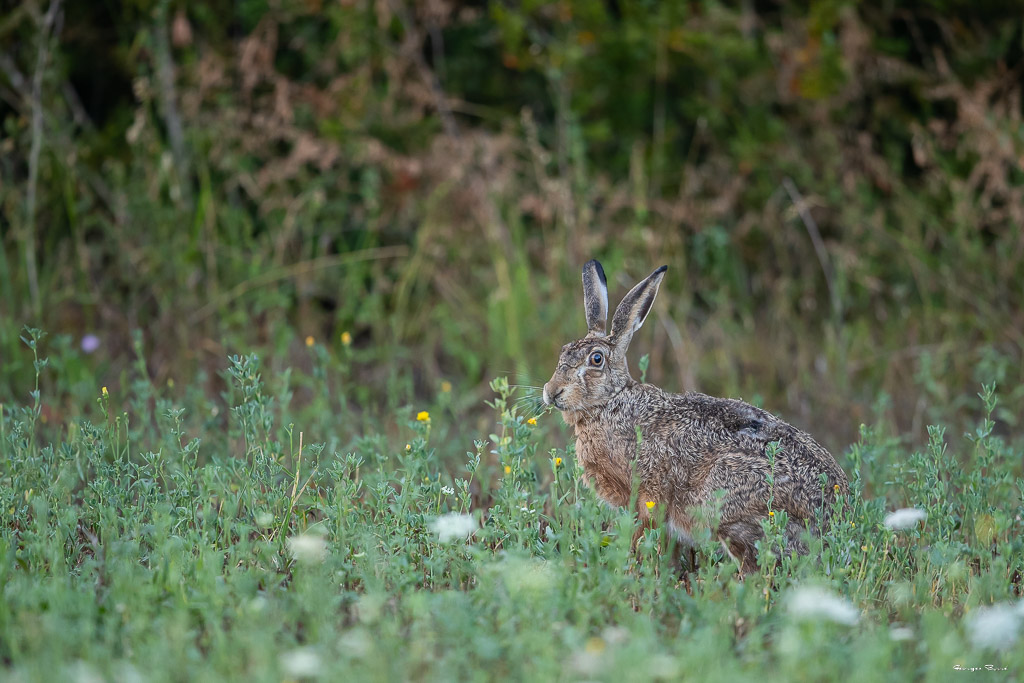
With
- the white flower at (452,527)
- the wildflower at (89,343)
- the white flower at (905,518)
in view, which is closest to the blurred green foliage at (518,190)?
the wildflower at (89,343)

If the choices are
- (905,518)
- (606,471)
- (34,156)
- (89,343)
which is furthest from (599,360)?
(34,156)

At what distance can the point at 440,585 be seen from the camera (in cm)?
366

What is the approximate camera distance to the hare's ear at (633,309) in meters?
4.99

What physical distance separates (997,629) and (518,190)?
5830 millimetres

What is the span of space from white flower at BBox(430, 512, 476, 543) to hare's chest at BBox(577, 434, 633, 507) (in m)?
1.19

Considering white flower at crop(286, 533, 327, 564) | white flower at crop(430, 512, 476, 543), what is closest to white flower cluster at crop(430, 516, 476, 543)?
white flower at crop(430, 512, 476, 543)

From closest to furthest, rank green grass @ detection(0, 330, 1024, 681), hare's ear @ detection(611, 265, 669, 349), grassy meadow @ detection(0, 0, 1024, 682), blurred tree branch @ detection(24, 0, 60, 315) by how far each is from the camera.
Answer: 1. green grass @ detection(0, 330, 1024, 681)
2. grassy meadow @ detection(0, 0, 1024, 682)
3. hare's ear @ detection(611, 265, 669, 349)
4. blurred tree branch @ detection(24, 0, 60, 315)

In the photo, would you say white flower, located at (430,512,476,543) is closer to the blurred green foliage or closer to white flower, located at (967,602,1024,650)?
white flower, located at (967,602,1024,650)

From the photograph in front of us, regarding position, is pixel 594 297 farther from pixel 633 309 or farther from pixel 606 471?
pixel 606 471

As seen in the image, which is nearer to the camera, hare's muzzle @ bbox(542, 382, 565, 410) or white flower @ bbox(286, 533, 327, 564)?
white flower @ bbox(286, 533, 327, 564)

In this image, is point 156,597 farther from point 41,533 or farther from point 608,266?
point 608,266

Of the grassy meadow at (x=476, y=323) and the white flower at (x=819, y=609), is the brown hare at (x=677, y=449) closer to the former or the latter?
the grassy meadow at (x=476, y=323)

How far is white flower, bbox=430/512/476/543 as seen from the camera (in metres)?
3.53

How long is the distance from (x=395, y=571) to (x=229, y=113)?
505cm
